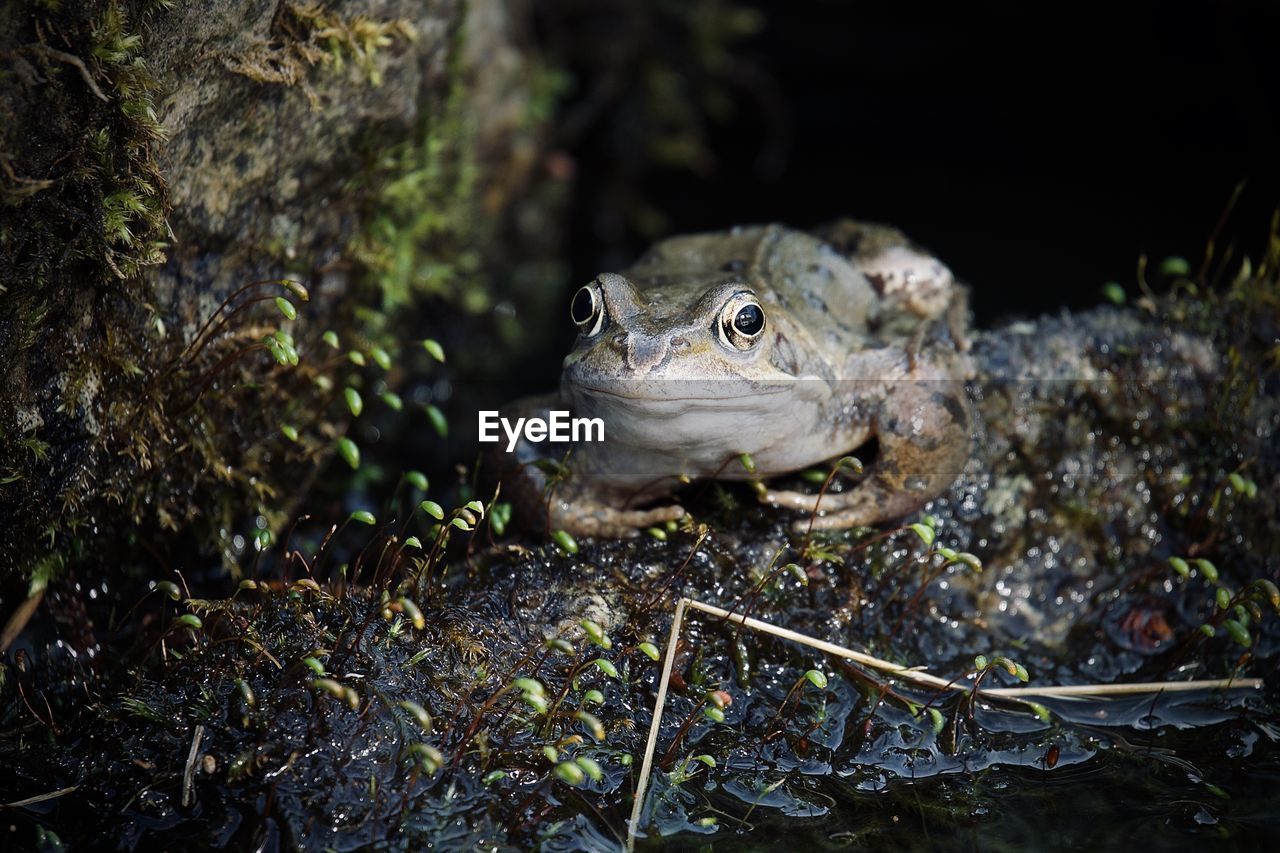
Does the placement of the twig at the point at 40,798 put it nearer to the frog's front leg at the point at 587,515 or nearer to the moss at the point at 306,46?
the frog's front leg at the point at 587,515

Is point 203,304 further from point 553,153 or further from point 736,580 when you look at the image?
point 553,153

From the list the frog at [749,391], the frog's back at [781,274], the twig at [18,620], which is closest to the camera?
the frog at [749,391]

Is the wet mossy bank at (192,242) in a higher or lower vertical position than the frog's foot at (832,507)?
higher

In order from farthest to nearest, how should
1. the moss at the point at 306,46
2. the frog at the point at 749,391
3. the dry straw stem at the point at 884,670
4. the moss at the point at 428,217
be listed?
1. the moss at the point at 428,217
2. the moss at the point at 306,46
3. the frog at the point at 749,391
4. the dry straw stem at the point at 884,670

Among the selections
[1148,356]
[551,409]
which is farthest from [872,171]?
[551,409]

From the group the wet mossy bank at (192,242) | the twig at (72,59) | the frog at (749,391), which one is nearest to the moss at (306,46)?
the wet mossy bank at (192,242)

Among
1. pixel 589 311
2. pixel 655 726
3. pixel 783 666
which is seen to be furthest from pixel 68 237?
pixel 783 666
